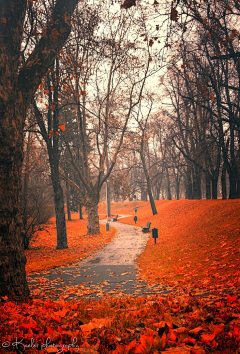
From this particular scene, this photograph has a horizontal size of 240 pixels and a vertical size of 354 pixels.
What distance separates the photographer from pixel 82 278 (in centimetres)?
905

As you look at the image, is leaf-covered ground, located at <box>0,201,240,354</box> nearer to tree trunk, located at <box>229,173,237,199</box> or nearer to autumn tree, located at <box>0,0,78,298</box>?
autumn tree, located at <box>0,0,78,298</box>

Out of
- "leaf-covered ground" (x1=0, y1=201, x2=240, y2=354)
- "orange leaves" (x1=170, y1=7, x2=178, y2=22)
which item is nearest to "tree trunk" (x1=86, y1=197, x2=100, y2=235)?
"leaf-covered ground" (x1=0, y1=201, x2=240, y2=354)

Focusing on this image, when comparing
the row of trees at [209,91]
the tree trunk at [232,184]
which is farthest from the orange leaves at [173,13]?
the tree trunk at [232,184]

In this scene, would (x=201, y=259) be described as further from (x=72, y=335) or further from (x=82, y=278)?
(x=72, y=335)

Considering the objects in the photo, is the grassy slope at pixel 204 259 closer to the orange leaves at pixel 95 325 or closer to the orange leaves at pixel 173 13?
the orange leaves at pixel 95 325

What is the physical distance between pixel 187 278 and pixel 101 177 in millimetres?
16591

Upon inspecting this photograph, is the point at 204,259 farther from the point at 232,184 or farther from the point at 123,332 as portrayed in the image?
the point at 232,184

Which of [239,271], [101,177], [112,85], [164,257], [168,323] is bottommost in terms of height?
[164,257]

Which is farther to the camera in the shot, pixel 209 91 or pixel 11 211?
pixel 209 91

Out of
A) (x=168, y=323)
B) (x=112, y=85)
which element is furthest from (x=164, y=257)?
(x=112, y=85)

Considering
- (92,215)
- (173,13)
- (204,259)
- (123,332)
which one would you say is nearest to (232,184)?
(92,215)

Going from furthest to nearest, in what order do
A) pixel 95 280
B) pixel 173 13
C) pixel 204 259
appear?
pixel 204 259 → pixel 95 280 → pixel 173 13

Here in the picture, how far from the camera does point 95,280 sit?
28.5ft

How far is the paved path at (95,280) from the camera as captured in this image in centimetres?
698
